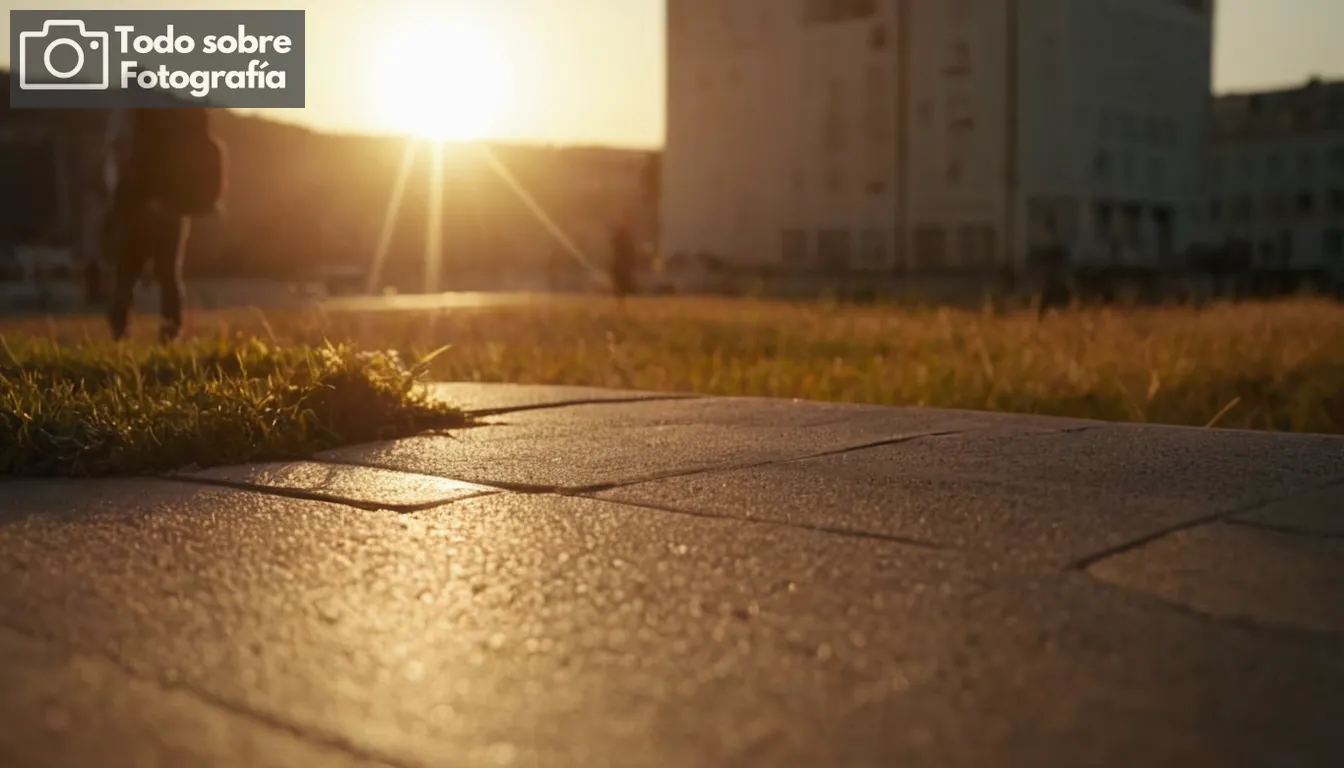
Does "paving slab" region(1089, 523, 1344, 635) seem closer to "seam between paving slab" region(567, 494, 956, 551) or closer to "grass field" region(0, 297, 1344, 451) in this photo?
"seam between paving slab" region(567, 494, 956, 551)

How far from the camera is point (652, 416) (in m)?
4.75

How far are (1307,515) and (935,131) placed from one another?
1647 inches

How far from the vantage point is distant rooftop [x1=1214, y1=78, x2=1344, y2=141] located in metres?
66.0

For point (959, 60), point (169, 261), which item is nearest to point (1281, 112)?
point (959, 60)

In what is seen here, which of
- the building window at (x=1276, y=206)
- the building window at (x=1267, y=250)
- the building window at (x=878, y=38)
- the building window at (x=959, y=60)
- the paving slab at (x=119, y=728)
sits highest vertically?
the building window at (x=878, y=38)

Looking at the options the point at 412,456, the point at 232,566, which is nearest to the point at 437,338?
the point at 412,456

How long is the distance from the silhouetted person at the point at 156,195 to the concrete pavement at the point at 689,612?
471 centimetres

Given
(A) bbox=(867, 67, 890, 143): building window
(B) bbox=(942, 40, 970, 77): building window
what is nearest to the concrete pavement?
(B) bbox=(942, 40, 970, 77): building window

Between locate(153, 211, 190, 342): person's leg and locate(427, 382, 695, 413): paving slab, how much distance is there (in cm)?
279

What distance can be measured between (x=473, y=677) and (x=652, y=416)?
294 cm

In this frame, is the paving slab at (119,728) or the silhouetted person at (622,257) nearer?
the paving slab at (119,728)

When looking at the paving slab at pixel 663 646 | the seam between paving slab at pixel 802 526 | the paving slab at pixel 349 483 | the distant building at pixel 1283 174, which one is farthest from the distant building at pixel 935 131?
the paving slab at pixel 663 646

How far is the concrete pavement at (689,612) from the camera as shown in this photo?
5.27ft

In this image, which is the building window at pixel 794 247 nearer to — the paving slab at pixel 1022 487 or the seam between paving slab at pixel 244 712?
the paving slab at pixel 1022 487
